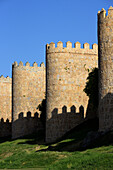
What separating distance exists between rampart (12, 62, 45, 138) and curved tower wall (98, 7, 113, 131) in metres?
21.1

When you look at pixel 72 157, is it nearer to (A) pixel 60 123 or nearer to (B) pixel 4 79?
(A) pixel 60 123

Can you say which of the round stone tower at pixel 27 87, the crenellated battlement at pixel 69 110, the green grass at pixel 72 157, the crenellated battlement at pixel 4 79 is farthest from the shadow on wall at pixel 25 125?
the crenellated battlement at pixel 4 79

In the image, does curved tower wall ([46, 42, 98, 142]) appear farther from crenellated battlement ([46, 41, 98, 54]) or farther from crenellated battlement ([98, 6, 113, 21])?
crenellated battlement ([98, 6, 113, 21])

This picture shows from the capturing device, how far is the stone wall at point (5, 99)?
61.9m

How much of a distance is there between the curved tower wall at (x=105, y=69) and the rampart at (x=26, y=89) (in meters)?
21.1

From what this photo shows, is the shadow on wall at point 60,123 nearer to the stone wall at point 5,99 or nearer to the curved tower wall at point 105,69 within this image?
the curved tower wall at point 105,69

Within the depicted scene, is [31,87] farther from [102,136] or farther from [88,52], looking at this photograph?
[102,136]

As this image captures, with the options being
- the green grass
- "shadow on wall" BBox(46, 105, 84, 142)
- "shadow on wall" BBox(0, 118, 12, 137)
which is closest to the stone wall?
"shadow on wall" BBox(0, 118, 12, 137)

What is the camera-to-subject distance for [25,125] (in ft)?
167

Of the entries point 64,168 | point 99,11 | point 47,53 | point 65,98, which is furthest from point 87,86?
point 64,168

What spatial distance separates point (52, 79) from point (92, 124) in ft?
20.6

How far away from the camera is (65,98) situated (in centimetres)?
4191

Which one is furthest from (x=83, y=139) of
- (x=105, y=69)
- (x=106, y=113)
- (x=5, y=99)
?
(x=5, y=99)

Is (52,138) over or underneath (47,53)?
underneath
